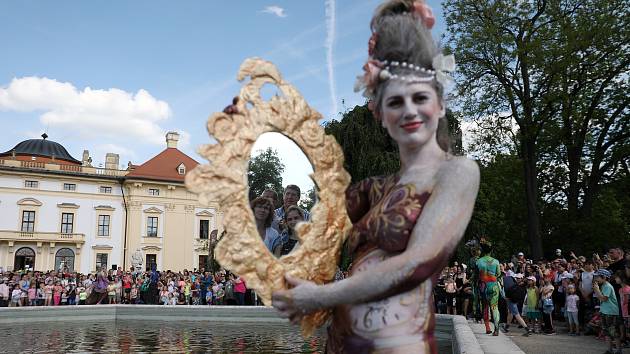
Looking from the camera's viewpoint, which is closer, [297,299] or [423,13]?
[297,299]

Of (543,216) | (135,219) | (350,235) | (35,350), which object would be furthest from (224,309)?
(135,219)

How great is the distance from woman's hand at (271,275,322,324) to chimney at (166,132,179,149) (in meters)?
54.0

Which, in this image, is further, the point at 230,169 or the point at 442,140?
the point at 442,140

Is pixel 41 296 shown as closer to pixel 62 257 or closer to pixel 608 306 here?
pixel 608 306

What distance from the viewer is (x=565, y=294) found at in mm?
12852

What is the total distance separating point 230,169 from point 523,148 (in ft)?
71.2

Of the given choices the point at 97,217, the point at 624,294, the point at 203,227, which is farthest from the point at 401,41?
the point at 97,217

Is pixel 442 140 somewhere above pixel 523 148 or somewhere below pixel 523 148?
below

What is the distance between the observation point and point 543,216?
29562mm

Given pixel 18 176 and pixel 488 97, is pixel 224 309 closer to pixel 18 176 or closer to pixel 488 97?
pixel 488 97

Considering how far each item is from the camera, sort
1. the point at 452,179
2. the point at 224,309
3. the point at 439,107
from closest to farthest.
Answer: the point at 452,179 → the point at 439,107 → the point at 224,309

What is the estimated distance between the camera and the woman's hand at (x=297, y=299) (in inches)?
72.9

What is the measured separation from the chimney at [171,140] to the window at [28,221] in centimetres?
1440

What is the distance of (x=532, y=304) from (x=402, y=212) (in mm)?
11591
